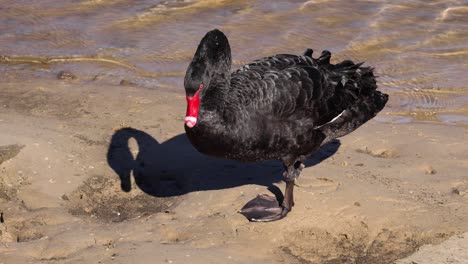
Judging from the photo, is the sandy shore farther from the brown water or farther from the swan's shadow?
the brown water

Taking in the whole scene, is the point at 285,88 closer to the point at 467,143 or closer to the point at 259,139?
the point at 259,139

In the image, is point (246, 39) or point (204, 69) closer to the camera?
point (204, 69)

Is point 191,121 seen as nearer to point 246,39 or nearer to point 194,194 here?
point 194,194

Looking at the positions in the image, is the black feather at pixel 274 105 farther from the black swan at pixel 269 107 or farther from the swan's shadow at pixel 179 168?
the swan's shadow at pixel 179 168

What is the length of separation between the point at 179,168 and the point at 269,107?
4.80 feet

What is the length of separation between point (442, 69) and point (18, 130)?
5394 mm

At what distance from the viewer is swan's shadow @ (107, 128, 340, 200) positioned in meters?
6.96

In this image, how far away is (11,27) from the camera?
1163cm

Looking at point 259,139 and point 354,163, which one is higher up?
point 259,139

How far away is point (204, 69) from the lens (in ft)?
19.1

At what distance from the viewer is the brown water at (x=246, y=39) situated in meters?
9.70

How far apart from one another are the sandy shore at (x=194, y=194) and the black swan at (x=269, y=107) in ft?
1.28

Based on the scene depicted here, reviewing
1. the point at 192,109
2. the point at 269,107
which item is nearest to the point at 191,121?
the point at 192,109

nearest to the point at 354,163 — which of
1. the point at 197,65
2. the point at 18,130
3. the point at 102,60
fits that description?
the point at 197,65
